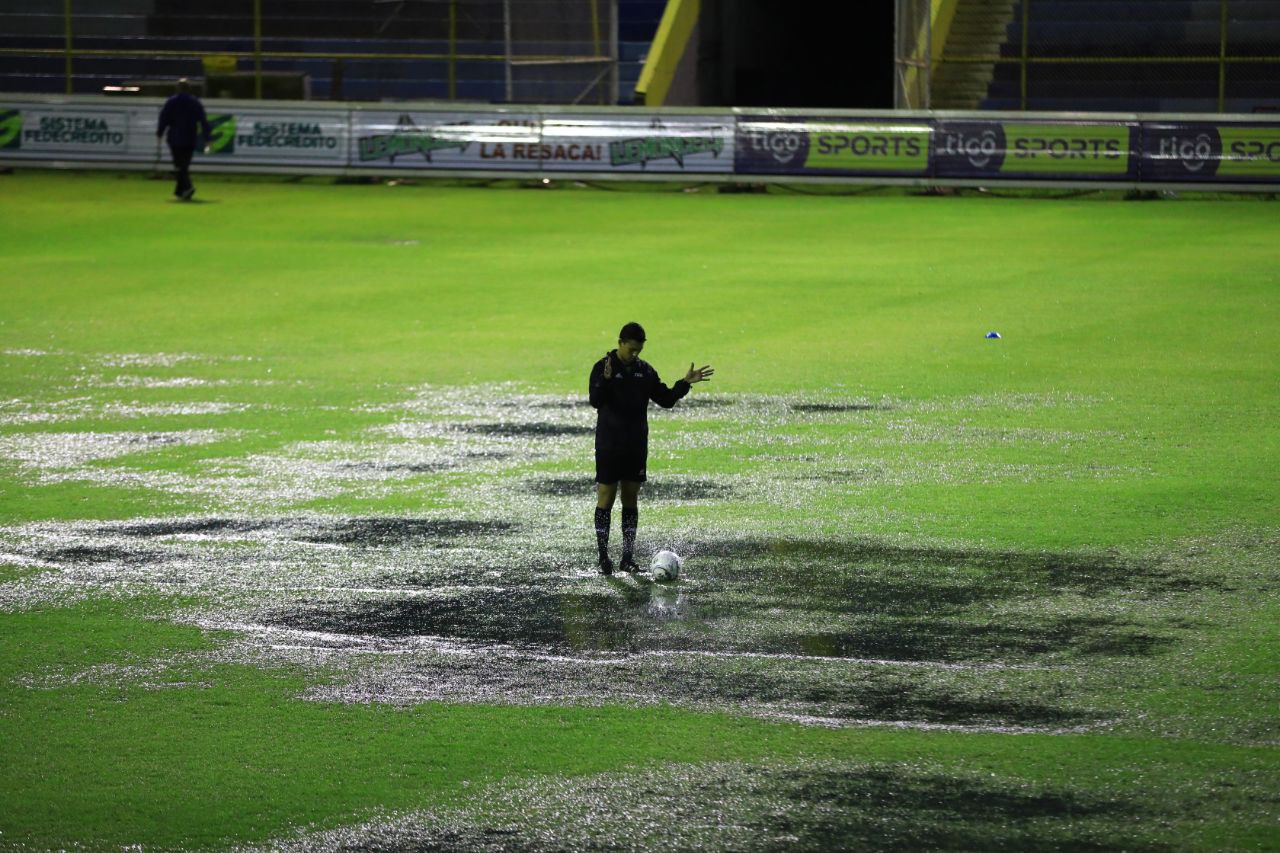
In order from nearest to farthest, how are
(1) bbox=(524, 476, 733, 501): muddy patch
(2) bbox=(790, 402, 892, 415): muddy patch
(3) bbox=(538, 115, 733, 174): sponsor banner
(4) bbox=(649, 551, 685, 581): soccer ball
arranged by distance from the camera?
(4) bbox=(649, 551, 685, 581): soccer ball
(1) bbox=(524, 476, 733, 501): muddy patch
(2) bbox=(790, 402, 892, 415): muddy patch
(3) bbox=(538, 115, 733, 174): sponsor banner

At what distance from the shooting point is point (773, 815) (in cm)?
712

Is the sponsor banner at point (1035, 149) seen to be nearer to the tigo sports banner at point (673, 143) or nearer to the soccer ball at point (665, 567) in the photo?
the tigo sports banner at point (673, 143)

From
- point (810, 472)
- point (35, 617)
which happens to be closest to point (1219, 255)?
point (810, 472)

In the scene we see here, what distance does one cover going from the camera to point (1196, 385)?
1642cm

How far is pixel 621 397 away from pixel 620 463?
40 centimetres

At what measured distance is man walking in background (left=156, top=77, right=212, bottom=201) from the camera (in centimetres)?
3172

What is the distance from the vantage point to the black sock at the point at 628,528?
10.7 m

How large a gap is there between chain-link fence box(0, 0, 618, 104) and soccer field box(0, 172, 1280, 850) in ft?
61.9

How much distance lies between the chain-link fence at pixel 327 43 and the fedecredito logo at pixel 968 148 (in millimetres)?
9415

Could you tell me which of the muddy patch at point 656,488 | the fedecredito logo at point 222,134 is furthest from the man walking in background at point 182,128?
the muddy patch at point 656,488

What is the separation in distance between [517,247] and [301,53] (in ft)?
56.1

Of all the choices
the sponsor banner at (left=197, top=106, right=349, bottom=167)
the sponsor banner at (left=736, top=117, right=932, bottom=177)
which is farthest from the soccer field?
the sponsor banner at (left=197, top=106, right=349, bottom=167)

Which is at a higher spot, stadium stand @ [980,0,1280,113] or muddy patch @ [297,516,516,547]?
stadium stand @ [980,0,1280,113]

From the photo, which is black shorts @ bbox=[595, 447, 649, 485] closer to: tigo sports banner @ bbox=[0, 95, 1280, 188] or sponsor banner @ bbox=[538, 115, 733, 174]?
tigo sports banner @ bbox=[0, 95, 1280, 188]
